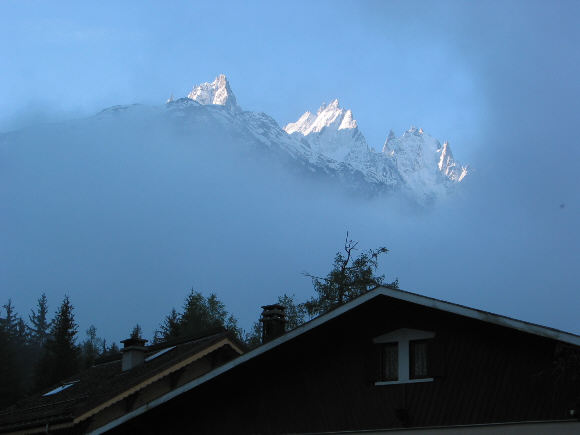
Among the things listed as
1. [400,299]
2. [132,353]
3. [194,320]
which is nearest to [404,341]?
[400,299]

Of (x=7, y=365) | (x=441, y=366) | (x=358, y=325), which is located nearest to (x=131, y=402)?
(x=358, y=325)

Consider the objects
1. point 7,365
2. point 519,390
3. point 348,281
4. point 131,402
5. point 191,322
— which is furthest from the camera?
point 191,322

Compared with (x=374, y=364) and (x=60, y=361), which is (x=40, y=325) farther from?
(x=374, y=364)

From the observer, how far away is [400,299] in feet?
53.6

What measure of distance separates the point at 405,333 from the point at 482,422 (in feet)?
8.11

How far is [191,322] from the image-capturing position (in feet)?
233

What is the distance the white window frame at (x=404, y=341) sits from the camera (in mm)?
15898

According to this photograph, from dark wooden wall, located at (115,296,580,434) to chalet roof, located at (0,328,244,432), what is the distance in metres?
4.34

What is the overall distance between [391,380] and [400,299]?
60.1 inches

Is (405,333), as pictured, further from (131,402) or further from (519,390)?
(131,402)

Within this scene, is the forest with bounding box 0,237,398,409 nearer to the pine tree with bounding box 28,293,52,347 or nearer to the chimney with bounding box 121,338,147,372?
the chimney with bounding box 121,338,147,372

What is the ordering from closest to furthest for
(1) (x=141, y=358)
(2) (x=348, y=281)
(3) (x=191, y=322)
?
(1) (x=141, y=358) → (2) (x=348, y=281) → (3) (x=191, y=322)

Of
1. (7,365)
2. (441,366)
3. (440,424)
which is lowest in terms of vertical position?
(440,424)

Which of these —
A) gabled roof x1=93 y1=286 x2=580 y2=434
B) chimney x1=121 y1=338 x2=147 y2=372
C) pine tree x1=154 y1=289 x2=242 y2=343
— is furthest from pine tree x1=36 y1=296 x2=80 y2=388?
gabled roof x1=93 y1=286 x2=580 y2=434
